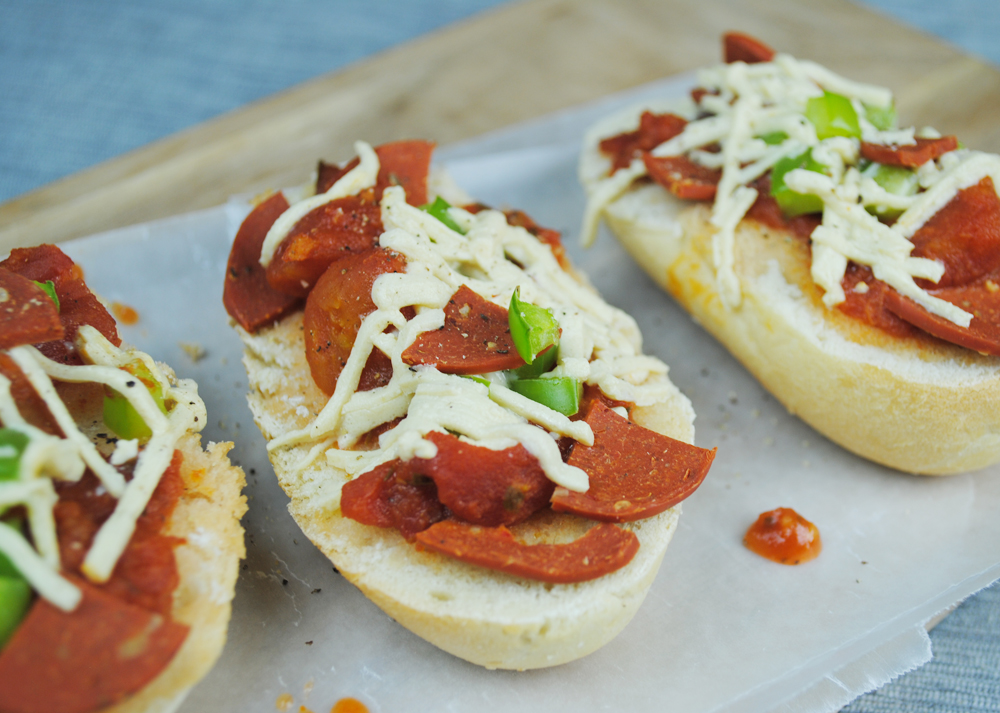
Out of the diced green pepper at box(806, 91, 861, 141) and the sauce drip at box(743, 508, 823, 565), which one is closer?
the sauce drip at box(743, 508, 823, 565)

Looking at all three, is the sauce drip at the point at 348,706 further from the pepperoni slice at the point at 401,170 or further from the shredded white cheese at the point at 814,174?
the shredded white cheese at the point at 814,174

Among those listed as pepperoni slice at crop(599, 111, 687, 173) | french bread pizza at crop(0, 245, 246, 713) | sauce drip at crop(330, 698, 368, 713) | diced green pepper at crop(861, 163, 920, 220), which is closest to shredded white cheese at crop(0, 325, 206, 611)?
french bread pizza at crop(0, 245, 246, 713)

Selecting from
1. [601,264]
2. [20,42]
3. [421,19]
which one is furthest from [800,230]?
[20,42]

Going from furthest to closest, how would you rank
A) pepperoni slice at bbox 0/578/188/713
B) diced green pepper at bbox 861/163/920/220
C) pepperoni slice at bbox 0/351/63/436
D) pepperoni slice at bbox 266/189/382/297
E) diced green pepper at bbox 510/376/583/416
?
diced green pepper at bbox 861/163/920/220 < pepperoni slice at bbox 266/189/382/297 < diced green pepper at bbox 510/376/583/416 < pepperoni slice at bbox 0/351/63/436 < pepperoni slice at bbox 0/578/188/713

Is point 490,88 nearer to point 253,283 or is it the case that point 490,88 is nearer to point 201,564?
point 253,283

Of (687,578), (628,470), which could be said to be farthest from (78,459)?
(687,578)

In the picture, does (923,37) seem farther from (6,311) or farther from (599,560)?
(6,311)

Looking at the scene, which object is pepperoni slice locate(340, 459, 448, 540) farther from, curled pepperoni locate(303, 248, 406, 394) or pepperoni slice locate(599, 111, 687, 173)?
pepperoni slice locate(599, 111, 687, 173)

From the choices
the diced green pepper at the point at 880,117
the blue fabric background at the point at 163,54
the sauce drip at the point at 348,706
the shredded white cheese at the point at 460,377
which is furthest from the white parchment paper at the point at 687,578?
the blue fabric background at the point at 163,54
